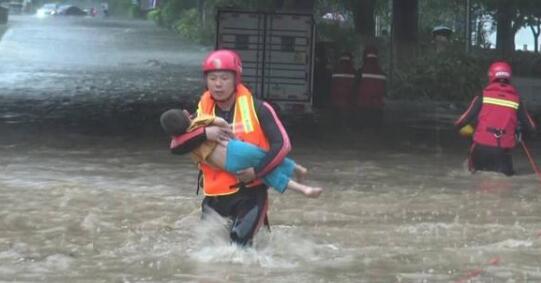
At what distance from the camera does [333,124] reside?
18641mm

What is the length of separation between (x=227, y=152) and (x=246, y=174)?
0.64 ft

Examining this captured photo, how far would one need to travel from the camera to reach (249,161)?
22.1 ft

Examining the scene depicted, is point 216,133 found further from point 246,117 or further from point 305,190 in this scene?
point 305,190

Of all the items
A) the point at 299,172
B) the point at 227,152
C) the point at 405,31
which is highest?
the point at 405,31

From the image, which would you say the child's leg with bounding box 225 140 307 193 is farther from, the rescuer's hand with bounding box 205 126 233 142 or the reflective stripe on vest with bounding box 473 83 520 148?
the reflective stripe on vest with bounding box 473 83 520 148

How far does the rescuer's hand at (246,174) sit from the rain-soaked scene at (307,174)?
285 millimetres

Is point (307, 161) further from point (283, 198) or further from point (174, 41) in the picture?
point (174, 41)

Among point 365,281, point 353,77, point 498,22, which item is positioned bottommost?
point 365,281

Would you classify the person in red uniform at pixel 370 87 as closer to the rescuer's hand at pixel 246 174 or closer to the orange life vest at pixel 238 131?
the orange life vest at pixel 238 131

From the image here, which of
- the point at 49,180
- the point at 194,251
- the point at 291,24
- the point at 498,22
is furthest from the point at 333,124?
the point at 498,22

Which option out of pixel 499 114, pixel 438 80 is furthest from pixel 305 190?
pixel 438 80

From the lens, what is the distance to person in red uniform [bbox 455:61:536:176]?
1192 cm

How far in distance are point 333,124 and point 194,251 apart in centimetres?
1109

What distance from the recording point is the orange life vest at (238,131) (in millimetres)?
6852
